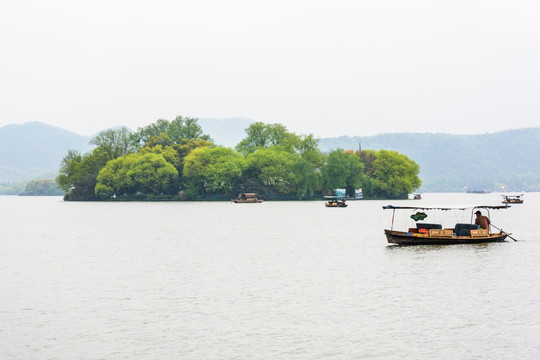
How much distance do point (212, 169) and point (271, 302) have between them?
15498 cm

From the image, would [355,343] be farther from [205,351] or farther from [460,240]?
[460,240]

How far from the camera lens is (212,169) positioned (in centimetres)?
18762

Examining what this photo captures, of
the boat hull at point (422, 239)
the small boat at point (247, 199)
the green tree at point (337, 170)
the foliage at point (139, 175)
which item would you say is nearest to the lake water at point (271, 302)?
the boat hull at point (422, 239)

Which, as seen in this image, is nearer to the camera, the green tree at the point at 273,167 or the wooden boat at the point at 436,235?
the wooden boat at the point at 436,235

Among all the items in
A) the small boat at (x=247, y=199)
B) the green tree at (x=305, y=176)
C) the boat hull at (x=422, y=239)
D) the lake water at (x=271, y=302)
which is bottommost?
the lake water at (x=271, y=302)

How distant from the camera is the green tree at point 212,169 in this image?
18838cm

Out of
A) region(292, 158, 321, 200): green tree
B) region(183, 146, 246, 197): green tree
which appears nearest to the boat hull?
region(183, 146, 246, 197): green tree

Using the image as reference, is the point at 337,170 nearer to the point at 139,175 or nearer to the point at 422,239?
the point at 139,175

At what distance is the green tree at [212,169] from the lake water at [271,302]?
124062 mm

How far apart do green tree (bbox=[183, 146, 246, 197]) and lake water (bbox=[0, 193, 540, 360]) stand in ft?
407

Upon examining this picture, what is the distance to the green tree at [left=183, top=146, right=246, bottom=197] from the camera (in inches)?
7416

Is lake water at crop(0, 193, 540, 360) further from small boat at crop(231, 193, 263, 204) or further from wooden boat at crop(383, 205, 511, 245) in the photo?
small boat at crop(231, 193, 263, 204)

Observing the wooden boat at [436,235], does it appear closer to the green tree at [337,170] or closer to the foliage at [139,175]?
the green tree at [337,170]

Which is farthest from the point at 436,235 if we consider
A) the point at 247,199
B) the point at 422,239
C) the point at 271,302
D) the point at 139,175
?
the point at 139,175
